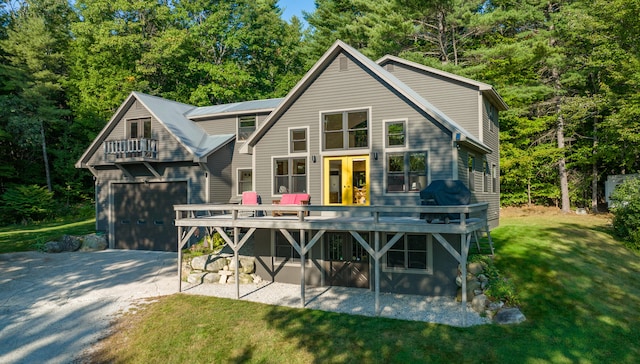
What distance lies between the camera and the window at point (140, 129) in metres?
20.3

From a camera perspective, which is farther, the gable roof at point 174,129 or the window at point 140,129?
the window at point 140,129

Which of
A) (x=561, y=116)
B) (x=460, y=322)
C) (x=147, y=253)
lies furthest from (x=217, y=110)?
(x=561, y=116)

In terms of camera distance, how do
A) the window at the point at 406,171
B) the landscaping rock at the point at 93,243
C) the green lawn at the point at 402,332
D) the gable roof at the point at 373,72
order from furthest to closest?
1. the landscaping rock at the point at 93,243
2. the window at the point at 406,171
3. the gable roof at the point at 373,72
4. the green lawn at the point at 402,332

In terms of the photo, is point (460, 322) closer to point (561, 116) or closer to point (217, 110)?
point (217, 110)

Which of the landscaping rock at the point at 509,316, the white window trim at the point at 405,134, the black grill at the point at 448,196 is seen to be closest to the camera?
the landscaping rock at the point at 509,316

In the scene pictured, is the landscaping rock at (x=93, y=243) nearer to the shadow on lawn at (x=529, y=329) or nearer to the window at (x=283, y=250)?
the window at (x=283, y=250)

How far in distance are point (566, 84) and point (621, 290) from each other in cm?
1956

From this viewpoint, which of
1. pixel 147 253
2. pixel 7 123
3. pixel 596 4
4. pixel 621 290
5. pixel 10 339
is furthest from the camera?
pixel 7 123

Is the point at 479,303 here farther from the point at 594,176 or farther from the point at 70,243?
the point at 594,176

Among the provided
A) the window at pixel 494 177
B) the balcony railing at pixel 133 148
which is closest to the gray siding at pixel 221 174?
the balcony railing at pixel 133 148

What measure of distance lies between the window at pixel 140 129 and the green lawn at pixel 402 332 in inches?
445

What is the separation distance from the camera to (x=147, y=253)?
1898 centimetres

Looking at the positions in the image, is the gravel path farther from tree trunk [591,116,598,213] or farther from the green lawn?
tree trunk [591,116,598,213]

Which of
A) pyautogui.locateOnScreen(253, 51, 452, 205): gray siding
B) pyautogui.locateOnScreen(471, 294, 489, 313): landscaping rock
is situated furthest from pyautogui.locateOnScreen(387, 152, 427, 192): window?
pyautogui.locateOnScreen(471, 294, 489, 313): landscaping rock
